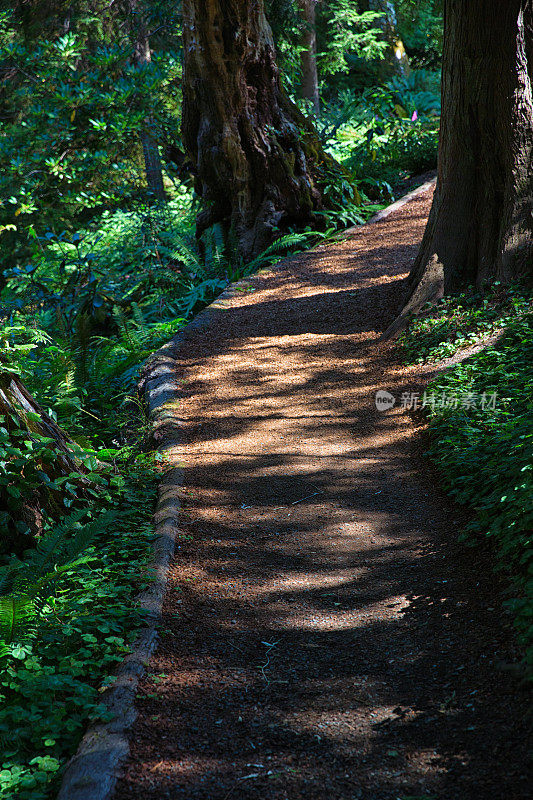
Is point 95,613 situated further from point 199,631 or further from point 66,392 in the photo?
point 66,392

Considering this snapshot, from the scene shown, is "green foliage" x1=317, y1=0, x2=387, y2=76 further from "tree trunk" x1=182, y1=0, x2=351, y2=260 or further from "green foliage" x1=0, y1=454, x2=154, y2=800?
"green foliage" x1=0, y1=454, x2=154, y2=800

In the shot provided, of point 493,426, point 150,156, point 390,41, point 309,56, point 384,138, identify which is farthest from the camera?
point 390,41

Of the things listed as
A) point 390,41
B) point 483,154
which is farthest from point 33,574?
point 390,41

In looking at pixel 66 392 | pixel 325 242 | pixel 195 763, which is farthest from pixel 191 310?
pixel 195 763

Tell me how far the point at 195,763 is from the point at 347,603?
1203mm

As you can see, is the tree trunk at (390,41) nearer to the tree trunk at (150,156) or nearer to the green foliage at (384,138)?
the green foliage at (384,138)

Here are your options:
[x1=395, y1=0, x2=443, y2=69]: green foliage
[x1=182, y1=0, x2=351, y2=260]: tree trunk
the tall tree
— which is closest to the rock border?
[x1=182, y1=0, x2=351, y2=260]: tree trunk

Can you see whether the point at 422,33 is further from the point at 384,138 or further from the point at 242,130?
the point at 242,130

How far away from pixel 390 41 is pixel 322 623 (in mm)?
22687

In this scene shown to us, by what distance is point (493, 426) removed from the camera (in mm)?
4176

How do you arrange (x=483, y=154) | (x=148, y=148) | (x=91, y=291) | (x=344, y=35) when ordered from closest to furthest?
(x=483, y=154) → (x=91, y=291) → (x=148, y=148) → (x=344, y=35)

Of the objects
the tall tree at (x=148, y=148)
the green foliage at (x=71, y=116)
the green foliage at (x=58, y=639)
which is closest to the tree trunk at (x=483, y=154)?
the green foliage at (x=58, y=639)

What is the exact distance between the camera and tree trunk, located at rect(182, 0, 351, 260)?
9742mm

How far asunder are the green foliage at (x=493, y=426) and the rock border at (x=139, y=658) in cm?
155
